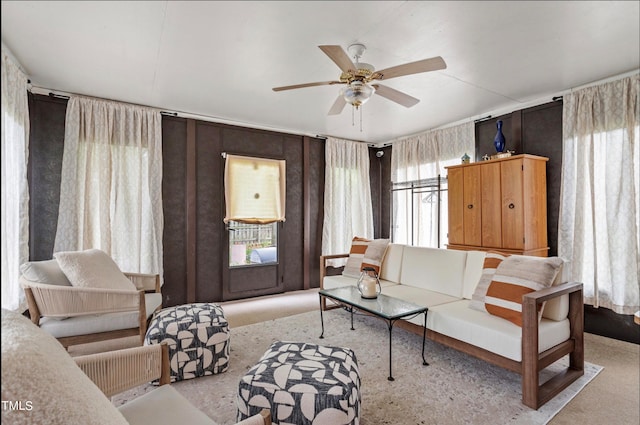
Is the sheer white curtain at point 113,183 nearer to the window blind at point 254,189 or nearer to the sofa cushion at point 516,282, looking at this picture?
the window blind at point 254,189

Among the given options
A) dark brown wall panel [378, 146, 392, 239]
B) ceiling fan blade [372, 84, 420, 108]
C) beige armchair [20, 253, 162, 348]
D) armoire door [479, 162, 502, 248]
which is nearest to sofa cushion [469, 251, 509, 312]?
armoire door [479, 162, 502, 248]

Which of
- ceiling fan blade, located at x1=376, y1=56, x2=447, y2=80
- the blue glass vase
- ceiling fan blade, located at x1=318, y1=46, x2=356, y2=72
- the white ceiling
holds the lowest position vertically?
→ the blue glass vase

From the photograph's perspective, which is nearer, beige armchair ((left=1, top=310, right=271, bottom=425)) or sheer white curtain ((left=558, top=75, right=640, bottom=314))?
beige armchair ((left=1, top=310, right=271, bottom=425))

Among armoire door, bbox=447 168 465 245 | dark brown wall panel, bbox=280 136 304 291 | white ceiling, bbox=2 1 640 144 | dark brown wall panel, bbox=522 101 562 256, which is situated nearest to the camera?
white ceiling, bbox=2 1 640 144

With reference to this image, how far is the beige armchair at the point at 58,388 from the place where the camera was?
581 millimetres

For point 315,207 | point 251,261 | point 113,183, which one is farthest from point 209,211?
point 315,207

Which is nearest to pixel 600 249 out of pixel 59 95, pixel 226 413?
pixel 226 413

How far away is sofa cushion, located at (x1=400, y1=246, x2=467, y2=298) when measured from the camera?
304cm

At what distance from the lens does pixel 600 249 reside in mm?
3119

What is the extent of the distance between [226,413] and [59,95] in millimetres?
3589

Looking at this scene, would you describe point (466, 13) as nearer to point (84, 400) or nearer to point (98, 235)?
point (84, 400)

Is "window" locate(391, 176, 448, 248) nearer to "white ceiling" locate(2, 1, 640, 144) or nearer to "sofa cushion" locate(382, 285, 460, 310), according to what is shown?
"white ceiling" locate(2, 1, 640, 144)

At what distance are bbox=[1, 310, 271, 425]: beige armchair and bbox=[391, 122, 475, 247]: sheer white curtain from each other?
426 centimetres

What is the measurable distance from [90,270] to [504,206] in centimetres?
401
